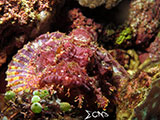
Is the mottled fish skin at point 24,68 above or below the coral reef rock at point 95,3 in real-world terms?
below

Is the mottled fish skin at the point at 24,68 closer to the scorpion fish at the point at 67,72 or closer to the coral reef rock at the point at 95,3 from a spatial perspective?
the scorpion fish at the point at 67,72

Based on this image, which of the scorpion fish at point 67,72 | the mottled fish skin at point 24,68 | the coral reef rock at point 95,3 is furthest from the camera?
the coral reef rock at point 95,3

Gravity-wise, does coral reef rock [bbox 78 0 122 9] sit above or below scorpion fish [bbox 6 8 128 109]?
above

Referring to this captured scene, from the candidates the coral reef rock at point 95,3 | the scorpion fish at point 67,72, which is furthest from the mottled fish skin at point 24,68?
the coral reef rock at point 95,3

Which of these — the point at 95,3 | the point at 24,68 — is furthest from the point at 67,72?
the point at 95,3

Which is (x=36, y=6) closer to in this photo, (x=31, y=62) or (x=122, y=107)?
(x=31, y=62)

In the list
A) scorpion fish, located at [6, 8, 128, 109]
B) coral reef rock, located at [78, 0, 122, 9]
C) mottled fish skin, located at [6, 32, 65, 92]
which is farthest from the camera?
coral reef rock, located at [78, 0, 122, 9]

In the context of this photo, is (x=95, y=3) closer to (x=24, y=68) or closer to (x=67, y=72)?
(x=24, y=68)

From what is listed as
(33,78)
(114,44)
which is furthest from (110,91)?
(114,44)

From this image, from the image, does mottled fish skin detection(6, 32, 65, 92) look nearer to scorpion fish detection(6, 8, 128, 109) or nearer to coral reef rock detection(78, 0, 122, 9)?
scorpion fish detection(6, 8, 128, 109)

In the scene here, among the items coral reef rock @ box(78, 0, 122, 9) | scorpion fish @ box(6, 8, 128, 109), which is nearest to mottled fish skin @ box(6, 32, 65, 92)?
scorpion fish @ box(6, 8, 128, 109)

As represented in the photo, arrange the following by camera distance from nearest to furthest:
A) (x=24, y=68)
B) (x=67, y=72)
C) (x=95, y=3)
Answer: (x=67, y=72)
(x=24, y=68)
(x=95, y=3)
